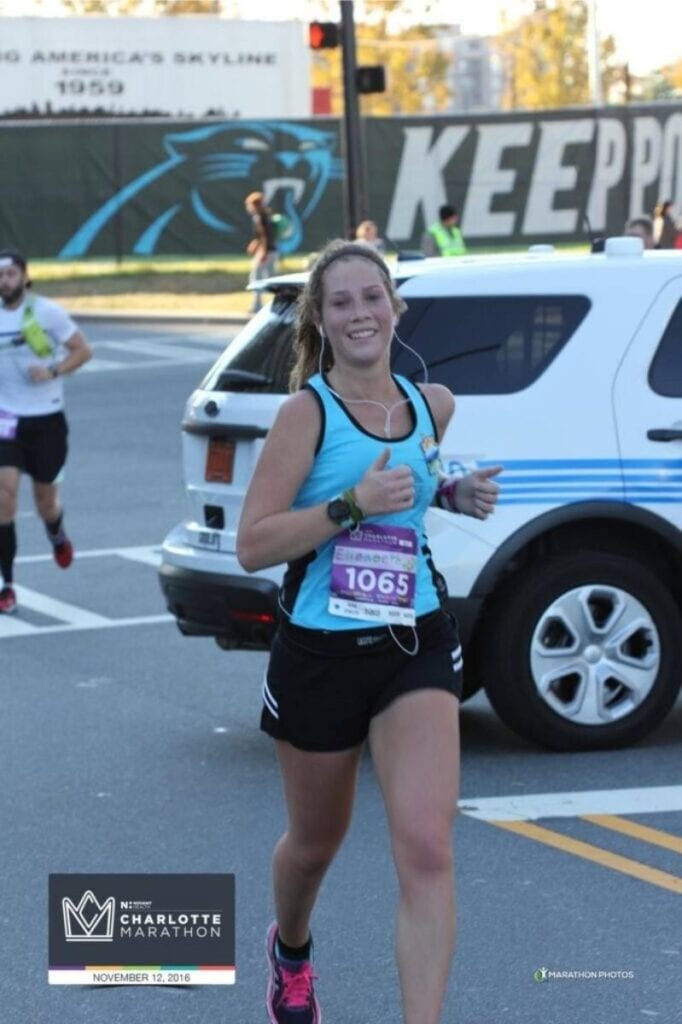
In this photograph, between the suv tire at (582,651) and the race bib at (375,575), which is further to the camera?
the suv tire at (582,651)

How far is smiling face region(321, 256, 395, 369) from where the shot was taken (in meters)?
5.19

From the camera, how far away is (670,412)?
841 centimetres

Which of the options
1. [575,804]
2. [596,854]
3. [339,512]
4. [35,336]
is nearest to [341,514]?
[339,512]

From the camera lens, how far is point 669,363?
27.8ft

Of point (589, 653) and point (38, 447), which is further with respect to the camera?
point (38, 447)

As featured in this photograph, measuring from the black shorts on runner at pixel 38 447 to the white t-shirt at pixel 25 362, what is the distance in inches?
2.3

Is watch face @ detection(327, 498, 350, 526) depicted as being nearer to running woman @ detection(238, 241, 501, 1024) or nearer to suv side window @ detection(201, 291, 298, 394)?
running woman @ detection(238, 241, 501, 1024)

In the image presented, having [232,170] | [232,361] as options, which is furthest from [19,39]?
[232,361]

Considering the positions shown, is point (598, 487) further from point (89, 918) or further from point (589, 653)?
point (89, 918)

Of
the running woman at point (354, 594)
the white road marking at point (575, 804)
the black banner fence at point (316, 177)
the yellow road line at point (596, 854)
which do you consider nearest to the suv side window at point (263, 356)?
the white road marking at point (575, 804)

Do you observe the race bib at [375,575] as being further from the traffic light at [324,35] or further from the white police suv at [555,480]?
the traffic light at [324,35]

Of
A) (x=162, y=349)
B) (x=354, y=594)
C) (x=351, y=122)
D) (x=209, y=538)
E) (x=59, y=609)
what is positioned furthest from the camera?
(x=162, y=349)

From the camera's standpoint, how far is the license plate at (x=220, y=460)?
28.4ft

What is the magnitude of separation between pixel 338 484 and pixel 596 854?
2.36 metres
